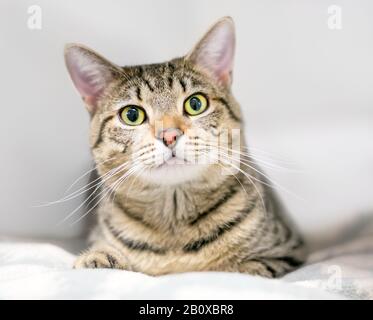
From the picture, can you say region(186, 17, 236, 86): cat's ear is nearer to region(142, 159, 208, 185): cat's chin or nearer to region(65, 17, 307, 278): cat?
region(65, 17, 307, 278): cat

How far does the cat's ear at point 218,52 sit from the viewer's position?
126 cm

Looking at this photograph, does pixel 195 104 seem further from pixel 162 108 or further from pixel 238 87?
pixel 238 87

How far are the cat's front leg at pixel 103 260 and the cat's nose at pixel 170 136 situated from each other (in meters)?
0.33

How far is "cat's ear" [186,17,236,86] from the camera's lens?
126 centimetres

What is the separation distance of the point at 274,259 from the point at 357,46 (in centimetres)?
76

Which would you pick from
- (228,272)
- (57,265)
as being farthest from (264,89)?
(57,265)

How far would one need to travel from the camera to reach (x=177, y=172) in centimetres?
116

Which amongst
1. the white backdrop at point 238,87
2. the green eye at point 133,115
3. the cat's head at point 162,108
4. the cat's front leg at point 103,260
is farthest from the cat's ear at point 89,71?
the cat's front leg at point 103,260

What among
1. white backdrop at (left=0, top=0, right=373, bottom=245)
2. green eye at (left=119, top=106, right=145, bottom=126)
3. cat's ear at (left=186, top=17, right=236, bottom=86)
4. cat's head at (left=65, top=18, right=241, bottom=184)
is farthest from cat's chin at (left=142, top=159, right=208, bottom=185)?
white backdrop at (left=0, top=0, right=373, bottom=245)

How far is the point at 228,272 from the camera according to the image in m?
1.13

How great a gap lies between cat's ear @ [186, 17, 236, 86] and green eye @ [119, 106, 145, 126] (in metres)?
0.21

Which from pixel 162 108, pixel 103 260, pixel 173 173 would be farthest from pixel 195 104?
pixel 103 260

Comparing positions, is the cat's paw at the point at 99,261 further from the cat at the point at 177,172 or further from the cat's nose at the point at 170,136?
the cat's nose at the point at 170,136
